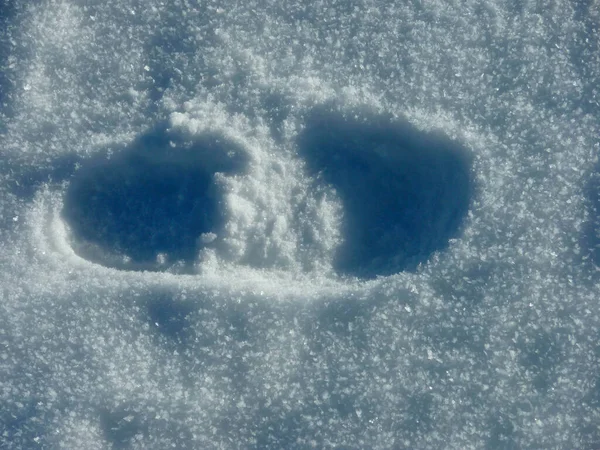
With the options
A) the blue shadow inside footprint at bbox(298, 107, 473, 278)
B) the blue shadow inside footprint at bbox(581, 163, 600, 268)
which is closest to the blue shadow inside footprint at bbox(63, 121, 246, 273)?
the blue shadow inside footprint at bbox(298, 107, 473, 278)

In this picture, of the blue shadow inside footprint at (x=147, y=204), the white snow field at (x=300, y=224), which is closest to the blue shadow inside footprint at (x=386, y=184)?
the white snow field at (x=300, y=224)

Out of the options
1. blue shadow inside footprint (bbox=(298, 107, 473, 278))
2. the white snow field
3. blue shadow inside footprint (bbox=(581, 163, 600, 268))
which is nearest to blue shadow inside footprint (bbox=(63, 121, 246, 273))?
the white snow field

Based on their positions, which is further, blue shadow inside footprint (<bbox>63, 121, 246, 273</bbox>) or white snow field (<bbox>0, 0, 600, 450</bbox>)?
blue shadow inside footprint (<bbox>63, 121, 246, 273</bbox>)

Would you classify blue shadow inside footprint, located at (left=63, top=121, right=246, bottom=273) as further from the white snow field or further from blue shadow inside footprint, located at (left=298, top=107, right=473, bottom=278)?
blue shadow inside footprint, located at (left=298, top=107, right=473, bottom=278)

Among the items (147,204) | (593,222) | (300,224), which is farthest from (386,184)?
(147,204)

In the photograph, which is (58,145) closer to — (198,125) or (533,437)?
(198,125)

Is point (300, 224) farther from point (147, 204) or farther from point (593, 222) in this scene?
point (593, 222)

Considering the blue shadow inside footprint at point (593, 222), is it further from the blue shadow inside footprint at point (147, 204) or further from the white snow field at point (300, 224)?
the blue shadow inside footprint at point (147, 204)
